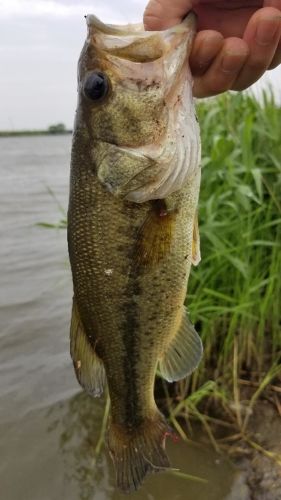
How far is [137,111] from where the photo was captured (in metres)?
1.83

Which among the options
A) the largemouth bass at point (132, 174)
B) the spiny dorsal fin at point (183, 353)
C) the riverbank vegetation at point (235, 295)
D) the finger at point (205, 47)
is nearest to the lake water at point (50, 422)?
the riverbank vegetation at point (235, 295)

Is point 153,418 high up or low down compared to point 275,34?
down

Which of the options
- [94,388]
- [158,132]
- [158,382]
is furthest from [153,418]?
[158,382]

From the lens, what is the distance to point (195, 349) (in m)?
2.13

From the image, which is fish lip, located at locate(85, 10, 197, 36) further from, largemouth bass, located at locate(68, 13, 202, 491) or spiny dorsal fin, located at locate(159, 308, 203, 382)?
spiny dorsal fin, located at locate(159, 308, 203, 382)

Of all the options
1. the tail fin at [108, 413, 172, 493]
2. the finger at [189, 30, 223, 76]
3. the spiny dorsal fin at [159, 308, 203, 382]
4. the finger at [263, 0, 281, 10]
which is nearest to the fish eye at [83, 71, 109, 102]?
the finger at [189, 30, 223, 76]

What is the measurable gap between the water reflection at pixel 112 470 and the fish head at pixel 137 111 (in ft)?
7.37

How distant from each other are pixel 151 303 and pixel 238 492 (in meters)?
1.82

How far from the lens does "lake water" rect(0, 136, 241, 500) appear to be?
348 cm

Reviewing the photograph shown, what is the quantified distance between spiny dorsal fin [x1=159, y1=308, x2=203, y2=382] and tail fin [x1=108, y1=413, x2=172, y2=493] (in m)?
0.24

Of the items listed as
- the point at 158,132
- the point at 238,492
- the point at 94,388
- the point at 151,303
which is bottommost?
the point at 238,492

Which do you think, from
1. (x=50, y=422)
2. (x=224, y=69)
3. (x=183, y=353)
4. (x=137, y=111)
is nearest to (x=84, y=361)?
(x=183, y=353)

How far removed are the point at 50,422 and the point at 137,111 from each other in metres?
3.06

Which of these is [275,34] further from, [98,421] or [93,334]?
[98,421]
